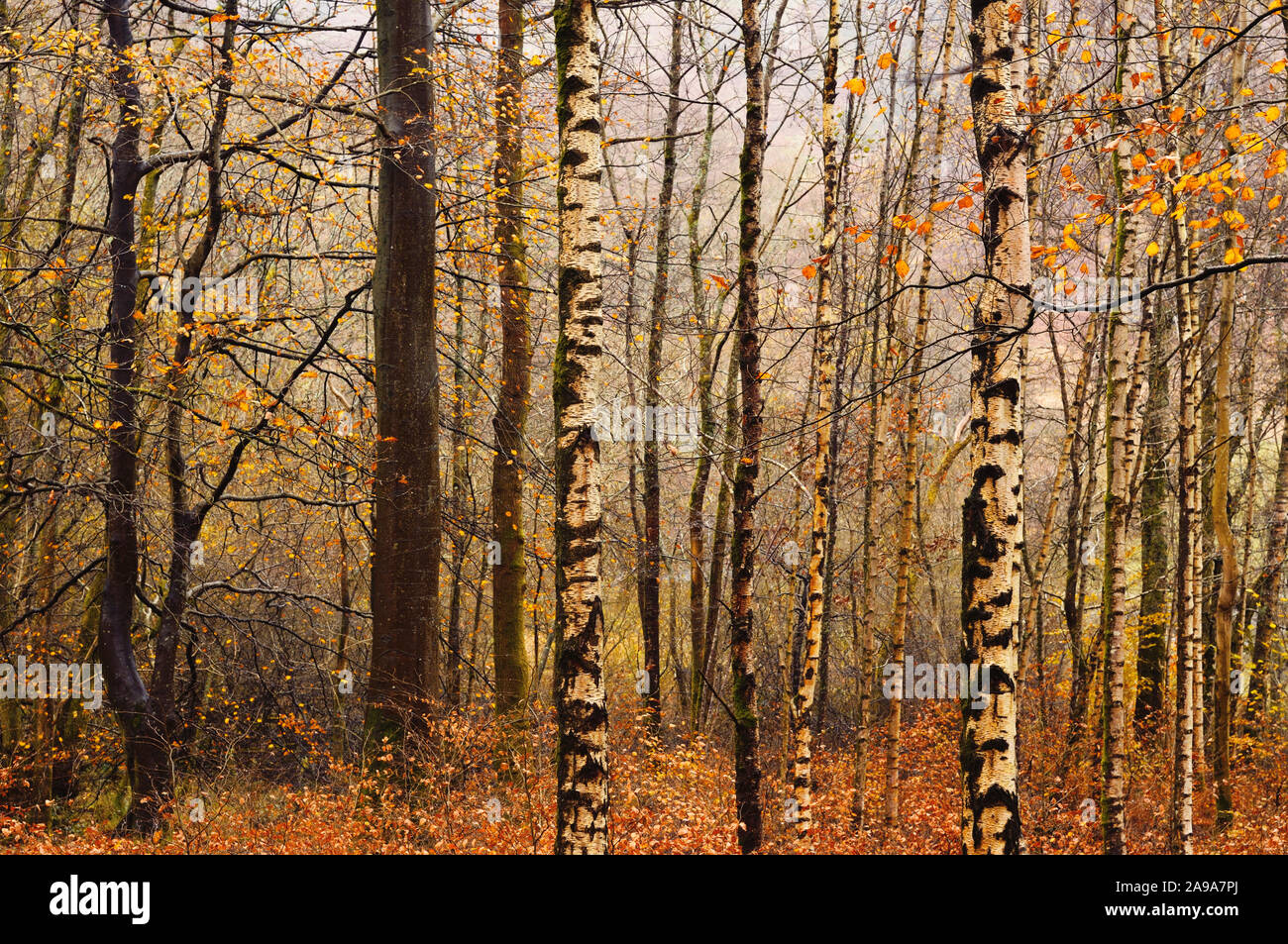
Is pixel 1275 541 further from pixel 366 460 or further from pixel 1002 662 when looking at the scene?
pixel 366 460

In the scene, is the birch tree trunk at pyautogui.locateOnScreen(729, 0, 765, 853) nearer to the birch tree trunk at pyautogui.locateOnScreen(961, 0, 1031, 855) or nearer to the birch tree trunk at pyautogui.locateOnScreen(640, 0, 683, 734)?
the birch tree trunk at pyautogui.locateOnScreen(961, 0, 1031, 855)

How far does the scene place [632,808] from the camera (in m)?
7.24

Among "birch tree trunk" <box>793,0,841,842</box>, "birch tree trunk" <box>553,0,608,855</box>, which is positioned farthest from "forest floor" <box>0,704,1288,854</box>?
"birch tree trunk" <box>553,0,608,855</box>

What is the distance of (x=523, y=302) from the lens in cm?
982

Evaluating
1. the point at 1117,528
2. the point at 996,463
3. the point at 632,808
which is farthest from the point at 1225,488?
the point at 632,808

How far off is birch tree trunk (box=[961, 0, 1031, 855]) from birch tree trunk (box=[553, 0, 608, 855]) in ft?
6.37

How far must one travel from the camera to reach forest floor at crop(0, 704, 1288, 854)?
623cm

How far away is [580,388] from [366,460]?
160 inches

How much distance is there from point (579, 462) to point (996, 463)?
2.22m

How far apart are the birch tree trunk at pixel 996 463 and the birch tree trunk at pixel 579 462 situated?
194 cm

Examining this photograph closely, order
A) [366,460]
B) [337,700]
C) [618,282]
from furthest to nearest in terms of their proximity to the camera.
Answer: [618,282], [337,700], [366,460]

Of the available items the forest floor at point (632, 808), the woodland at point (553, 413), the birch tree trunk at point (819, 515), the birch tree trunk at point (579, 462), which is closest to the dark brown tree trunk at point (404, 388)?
the woodland at point (553, 413)
